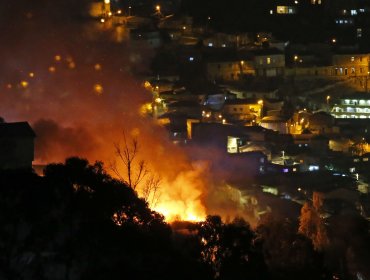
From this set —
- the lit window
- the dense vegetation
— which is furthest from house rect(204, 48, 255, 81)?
the dense vegetation

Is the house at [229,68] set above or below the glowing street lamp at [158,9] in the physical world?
below

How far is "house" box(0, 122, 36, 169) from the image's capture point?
743 inches

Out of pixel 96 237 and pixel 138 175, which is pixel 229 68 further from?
pixel 96 237

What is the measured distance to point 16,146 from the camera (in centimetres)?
1922

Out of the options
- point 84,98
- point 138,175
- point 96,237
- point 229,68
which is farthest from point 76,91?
point 96,237

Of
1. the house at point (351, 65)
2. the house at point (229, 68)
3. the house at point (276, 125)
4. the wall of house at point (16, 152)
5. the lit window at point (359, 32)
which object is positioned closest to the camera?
the wall of house at point (16, 152)

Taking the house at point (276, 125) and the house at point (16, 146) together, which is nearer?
the house at point (16, 146)

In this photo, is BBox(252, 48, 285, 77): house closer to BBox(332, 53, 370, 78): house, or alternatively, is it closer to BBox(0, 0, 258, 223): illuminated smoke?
BBox(332, 53, 370, 78): house

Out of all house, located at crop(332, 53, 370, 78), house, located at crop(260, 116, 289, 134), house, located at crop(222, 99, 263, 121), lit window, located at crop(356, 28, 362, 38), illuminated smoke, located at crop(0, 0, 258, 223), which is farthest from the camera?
lit window, located at crop(356, 28, 362, 38)

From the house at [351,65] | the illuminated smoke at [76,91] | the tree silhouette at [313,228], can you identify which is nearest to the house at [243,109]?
the illuminated smoke at [76,91]

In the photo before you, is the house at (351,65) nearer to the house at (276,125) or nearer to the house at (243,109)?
the house at (243,109)

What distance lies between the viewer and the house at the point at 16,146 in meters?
18.9

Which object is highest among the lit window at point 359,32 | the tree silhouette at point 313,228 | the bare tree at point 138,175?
the lit window at point 359,32

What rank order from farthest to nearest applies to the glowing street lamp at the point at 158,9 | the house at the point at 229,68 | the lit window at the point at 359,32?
the lit window at the point at 359,32
the glowing street lamp at the point at 158,9
the house at the point at 229,68
